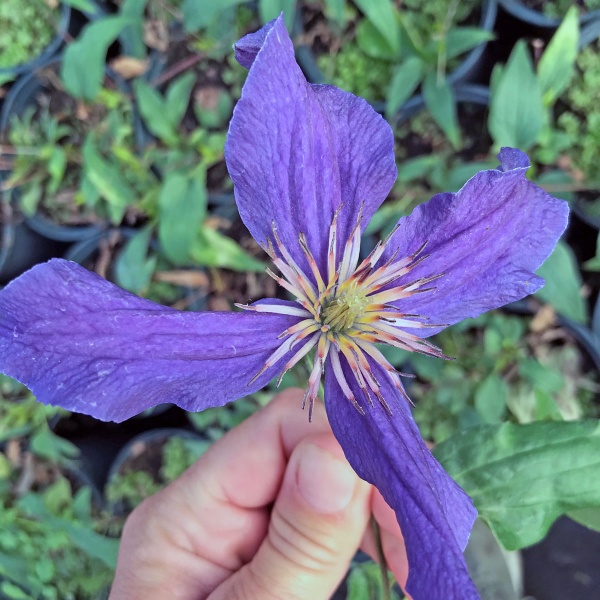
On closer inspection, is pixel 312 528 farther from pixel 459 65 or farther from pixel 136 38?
pixel 136 38

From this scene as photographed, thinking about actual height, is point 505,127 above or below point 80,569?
above

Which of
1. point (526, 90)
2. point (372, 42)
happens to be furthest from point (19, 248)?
point (526, 90)

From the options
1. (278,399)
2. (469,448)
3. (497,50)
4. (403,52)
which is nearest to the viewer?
(469,448)

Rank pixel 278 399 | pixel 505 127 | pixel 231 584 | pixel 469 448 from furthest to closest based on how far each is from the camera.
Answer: pixel 505 127
pixel 278 399
pixel 231 584
pixel 469 448

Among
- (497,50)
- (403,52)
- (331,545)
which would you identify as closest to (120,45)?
(403,52)

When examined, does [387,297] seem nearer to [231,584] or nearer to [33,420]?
[231,584]
